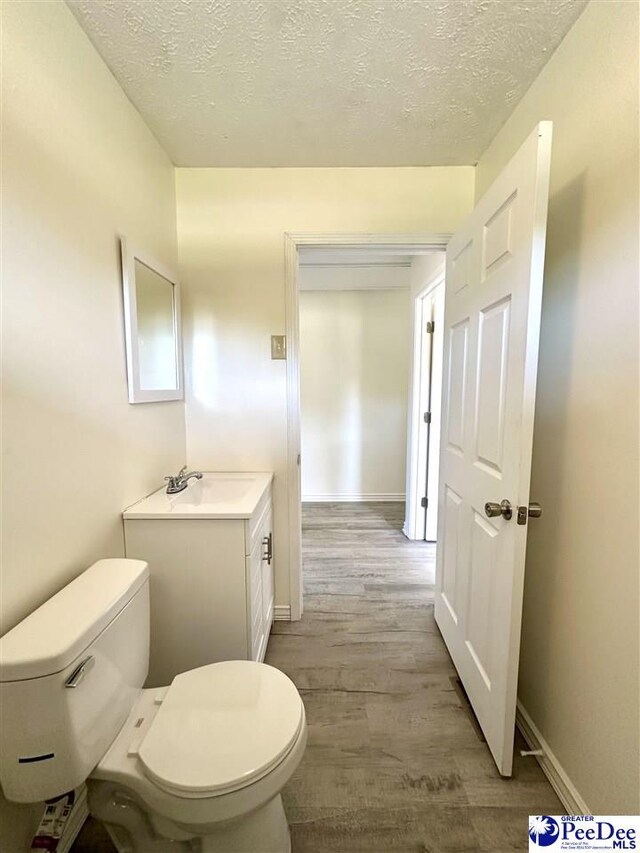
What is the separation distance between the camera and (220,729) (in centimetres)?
89

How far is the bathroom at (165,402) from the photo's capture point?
0.89 meters

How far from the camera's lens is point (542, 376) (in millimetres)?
1251

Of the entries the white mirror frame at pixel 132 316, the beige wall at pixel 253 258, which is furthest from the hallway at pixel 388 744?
the white mirror frame at pixel 132 316

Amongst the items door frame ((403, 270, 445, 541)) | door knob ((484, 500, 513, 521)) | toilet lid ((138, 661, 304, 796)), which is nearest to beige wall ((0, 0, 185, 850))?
toilet lid ((138, 661, 304, 796))

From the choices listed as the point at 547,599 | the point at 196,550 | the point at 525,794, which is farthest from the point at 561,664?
the point at 196,550

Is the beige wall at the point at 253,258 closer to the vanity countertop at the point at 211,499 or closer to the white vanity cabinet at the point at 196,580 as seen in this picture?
the vanity countertop at the point at 211,499

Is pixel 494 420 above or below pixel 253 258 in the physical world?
below

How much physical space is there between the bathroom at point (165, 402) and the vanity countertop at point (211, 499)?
0.08 meters

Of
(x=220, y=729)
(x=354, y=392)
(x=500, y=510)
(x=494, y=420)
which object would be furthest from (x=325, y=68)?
(x=354, y=392)

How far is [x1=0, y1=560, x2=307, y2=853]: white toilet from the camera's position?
0.76 m

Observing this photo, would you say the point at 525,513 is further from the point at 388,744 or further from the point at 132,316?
the point at 132,316

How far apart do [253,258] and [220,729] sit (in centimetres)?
185

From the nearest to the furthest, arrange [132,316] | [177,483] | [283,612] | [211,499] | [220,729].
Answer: [220,729] < [132,316] < [177,483] < [211,499] < [283,612]

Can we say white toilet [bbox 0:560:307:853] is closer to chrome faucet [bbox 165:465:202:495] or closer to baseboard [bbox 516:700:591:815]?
chrome faucet [bbox 165:465:202:495]
